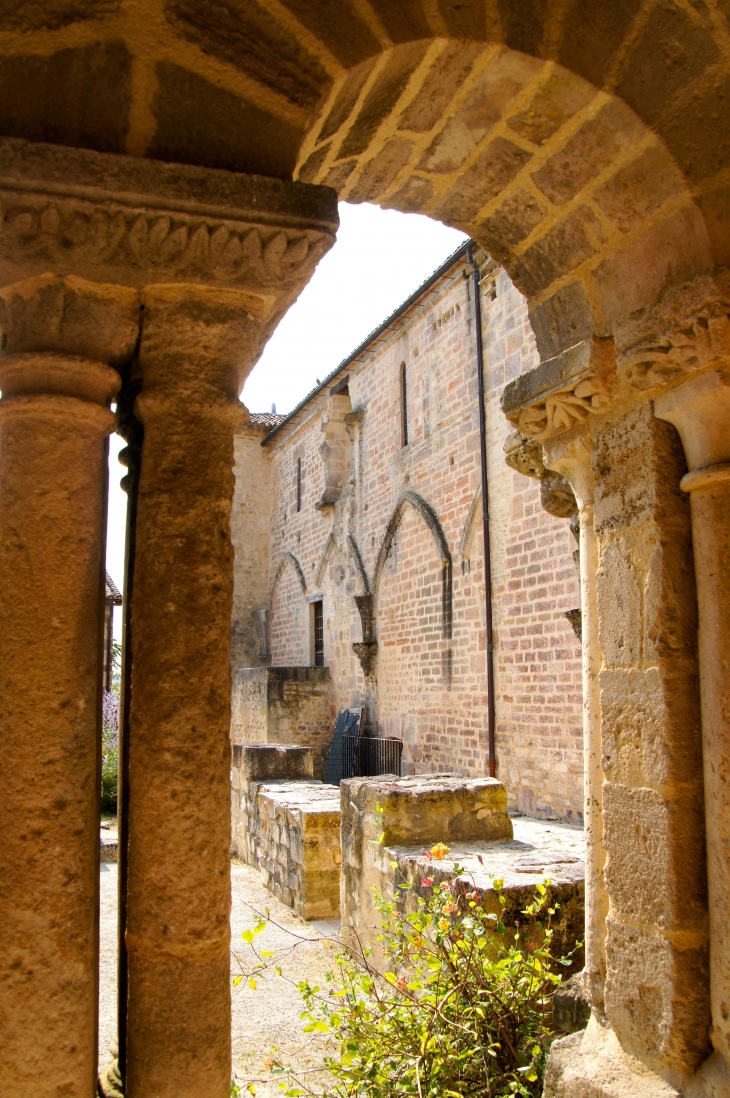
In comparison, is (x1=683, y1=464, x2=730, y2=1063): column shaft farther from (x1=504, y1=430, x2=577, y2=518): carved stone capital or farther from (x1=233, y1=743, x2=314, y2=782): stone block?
(x1=233, y1=743, x2=314, y2=782): stone block

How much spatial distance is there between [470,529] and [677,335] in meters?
8.67

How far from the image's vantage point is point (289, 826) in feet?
24.3

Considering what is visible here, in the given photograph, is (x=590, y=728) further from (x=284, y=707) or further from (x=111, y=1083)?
(x=284, y=707)

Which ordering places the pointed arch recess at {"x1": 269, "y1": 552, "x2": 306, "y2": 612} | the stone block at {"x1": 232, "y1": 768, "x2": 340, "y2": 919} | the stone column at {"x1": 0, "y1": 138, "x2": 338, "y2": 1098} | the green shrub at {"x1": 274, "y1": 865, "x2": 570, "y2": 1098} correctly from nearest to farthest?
the stone column at {"x1": 0, "y1": 138, "x2": 338, "y2": 1098}
the green shrub at {"x1": 274, "y1": 865, "x2": 570, "y2": 1098}
the stone block at {"x1": 232, "y1": 768, "x2": 340, "y2": 919}
the pointed arch recess at {"x1": 269, "y1": 552, "x2": 306, "y2": 612}

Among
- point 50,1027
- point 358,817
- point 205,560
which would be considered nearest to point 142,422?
point 205,560

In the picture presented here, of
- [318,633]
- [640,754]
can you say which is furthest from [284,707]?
[640,754]

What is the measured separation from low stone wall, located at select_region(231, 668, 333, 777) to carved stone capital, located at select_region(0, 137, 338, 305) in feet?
42.5

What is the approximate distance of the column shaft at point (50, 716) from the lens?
1563 millimetres

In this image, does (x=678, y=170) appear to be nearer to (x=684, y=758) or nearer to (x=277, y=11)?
(x=277, y=11)

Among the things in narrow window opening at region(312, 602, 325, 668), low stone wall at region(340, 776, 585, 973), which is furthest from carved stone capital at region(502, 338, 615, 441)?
narrow window opening at region(312, 602, 325, 668)

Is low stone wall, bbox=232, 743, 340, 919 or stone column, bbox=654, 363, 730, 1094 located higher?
stone column, bbox=654, 363, 730, 1094

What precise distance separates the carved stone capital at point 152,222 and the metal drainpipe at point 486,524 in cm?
868

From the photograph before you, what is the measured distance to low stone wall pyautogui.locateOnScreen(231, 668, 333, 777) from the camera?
14500 mm

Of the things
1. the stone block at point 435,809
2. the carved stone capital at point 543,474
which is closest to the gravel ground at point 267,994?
the stone block at point 435,809
